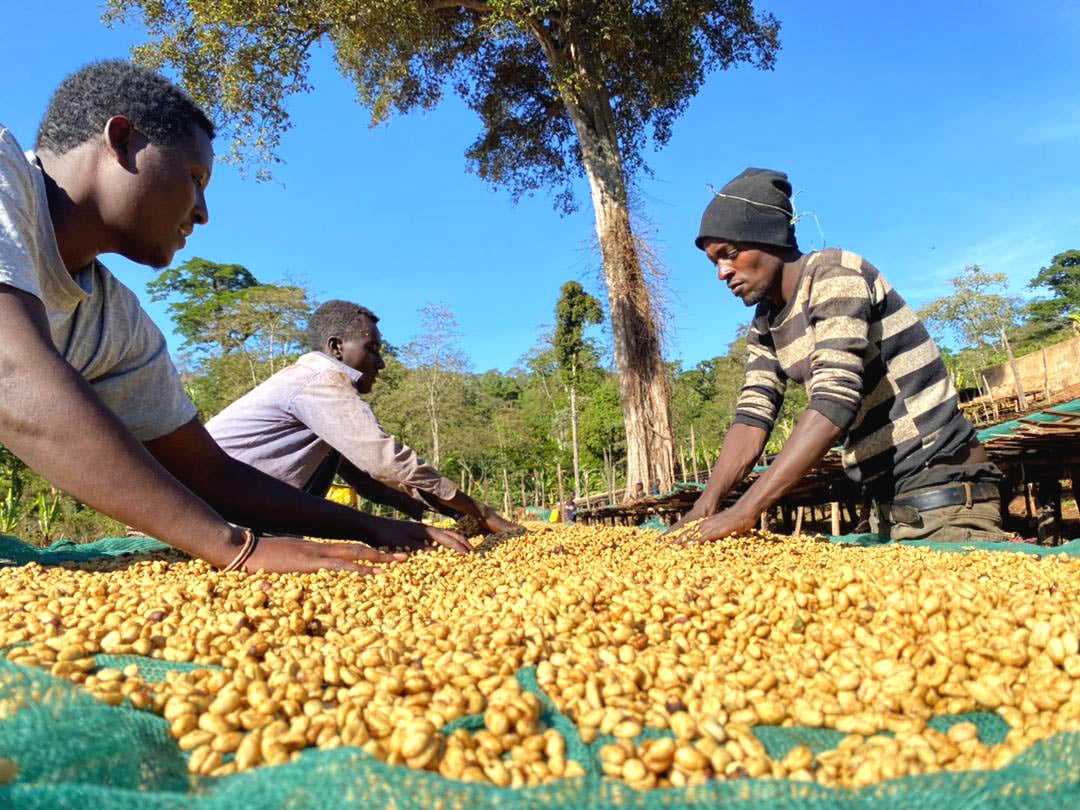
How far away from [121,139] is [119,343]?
644 mm

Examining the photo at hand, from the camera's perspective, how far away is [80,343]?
189 centimetres

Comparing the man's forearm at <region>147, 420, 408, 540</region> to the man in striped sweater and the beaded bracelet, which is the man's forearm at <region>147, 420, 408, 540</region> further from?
the man in striped sweater

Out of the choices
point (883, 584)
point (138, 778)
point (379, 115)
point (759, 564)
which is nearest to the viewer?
point (138, 778)

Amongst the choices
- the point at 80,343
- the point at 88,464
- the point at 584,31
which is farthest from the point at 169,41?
the point at 88,464

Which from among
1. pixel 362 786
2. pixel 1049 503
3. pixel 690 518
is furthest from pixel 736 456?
pixel 1049 503

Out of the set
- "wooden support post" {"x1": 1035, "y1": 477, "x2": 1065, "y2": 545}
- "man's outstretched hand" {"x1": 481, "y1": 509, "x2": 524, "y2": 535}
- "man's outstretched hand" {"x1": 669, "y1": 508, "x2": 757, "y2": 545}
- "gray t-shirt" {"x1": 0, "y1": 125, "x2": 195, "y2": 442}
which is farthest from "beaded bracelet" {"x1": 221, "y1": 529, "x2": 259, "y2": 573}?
"wooden support post" {"x1": 1035, "y1": 477, "x2": 1065, "y2": 545}

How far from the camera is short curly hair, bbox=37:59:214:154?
1632mm

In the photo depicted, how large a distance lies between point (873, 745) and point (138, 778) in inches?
31.3

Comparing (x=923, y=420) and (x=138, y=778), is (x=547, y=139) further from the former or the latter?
(x=138, y=778)

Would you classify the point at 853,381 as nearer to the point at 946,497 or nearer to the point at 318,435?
the point at 946,497

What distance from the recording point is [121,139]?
1620mm

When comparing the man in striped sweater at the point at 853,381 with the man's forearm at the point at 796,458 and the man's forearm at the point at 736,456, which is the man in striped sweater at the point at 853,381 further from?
the man's forearm at the point at 736,456

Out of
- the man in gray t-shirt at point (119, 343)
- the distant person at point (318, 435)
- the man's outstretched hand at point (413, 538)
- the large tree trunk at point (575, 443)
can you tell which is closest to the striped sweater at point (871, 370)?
the man's outstretched hand at point (413, 538)

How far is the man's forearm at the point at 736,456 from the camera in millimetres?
2902
